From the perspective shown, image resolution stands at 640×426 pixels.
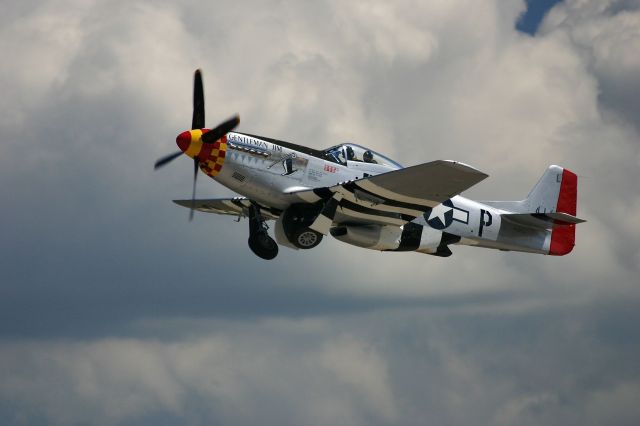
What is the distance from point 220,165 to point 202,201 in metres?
4.45

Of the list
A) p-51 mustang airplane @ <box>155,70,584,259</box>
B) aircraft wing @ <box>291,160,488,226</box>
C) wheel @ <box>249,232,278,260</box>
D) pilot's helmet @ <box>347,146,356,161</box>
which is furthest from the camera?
→ wheel @ <box>249,232,278,260</box>

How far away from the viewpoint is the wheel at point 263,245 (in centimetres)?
2548

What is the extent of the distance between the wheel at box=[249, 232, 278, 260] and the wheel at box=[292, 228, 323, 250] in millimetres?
1149

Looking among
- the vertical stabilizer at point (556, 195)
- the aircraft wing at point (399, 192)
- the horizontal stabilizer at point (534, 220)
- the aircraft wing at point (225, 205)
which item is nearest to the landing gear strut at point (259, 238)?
the aircraft wing at point (225, 205)

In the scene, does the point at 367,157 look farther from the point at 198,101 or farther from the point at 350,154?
the point at 198,101

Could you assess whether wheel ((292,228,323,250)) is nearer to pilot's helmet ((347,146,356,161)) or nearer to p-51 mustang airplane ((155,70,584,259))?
p-51 mustang airplane ((155,70,584,259))

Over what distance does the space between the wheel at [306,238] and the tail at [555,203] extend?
5865mm

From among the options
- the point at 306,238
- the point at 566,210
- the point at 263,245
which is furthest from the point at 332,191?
the point at 566,210

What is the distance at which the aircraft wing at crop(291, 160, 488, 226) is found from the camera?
22.8m

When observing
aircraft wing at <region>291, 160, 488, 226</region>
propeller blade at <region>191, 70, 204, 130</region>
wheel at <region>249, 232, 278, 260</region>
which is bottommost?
wheel at <region>249, 232, 278, 260</region>

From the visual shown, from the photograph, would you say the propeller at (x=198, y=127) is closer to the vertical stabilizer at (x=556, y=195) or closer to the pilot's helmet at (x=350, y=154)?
the pilot's helmet at (x=350, y=154)

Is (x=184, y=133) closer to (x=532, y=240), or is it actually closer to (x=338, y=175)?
(x=338, y=175)

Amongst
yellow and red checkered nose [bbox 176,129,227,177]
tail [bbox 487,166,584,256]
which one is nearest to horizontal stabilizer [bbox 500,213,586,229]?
tail [bbox 487,166,584,256]

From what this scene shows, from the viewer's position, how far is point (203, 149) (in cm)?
2372
